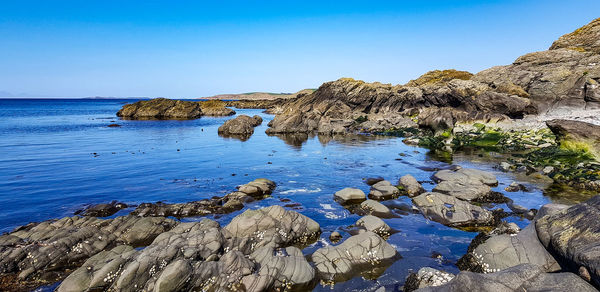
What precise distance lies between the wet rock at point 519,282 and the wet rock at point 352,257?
433cm

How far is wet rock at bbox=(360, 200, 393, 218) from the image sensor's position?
17.9 metres

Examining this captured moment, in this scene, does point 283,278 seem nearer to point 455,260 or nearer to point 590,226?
point 455,260

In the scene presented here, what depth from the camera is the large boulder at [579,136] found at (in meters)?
28.2

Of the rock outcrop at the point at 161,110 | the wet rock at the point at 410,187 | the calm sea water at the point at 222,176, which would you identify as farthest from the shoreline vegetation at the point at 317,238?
the rock outcrop at the point at 161,110

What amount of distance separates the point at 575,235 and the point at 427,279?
4332mm

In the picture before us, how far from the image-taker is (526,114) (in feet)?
166

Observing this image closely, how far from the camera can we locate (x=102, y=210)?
18688mm

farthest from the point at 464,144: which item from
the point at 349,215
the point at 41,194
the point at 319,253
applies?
the point at 41,194

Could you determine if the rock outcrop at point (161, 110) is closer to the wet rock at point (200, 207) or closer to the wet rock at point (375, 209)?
the wet rock at point (200, 207)

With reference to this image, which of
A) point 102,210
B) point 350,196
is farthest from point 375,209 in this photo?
point 102,210

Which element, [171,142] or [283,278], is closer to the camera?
[283,278]

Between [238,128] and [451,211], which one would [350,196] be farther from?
[238,128]

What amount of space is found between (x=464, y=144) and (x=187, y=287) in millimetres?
42884

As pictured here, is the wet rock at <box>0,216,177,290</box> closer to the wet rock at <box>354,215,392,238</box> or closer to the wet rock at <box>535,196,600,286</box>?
the wet rock at <box>354,215,392,238</box>
